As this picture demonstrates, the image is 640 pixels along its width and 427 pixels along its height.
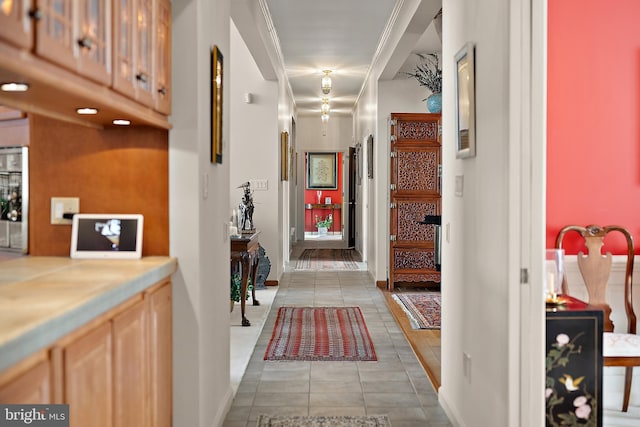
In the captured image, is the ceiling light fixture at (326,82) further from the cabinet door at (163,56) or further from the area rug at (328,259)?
the cabinet door at (163,56)

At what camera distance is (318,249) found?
41.2ft

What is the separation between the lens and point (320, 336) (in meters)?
5.07

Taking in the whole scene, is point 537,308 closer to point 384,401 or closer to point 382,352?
point 384,401

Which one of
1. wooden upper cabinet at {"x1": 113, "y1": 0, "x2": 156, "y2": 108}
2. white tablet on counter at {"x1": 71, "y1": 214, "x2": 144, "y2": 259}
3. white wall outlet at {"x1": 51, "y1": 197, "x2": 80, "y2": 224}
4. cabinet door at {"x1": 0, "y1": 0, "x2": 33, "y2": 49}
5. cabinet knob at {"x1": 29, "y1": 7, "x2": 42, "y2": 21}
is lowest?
white tablet on counter at {"x1": 71, "y1": 214, "x2": 144, "y2": 259}

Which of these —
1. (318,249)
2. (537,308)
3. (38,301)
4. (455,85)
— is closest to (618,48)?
(455,85)

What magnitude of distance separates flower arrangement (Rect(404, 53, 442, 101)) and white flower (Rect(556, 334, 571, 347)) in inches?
182

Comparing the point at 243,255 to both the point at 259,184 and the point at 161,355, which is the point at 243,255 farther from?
the point at 161,355

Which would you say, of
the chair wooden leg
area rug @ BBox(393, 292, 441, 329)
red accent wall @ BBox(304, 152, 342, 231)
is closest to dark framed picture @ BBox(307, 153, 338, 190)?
red accent wall @ BBox(304, 152, 342, 231)

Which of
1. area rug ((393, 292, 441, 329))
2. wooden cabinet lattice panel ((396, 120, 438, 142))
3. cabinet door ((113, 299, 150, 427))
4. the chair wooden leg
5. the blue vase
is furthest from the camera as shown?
wooden cabinet lattice panel ((396, 120, 438, 142))

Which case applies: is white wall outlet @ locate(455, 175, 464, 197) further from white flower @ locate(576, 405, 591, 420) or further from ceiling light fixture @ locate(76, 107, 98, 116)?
ceiling light fixture @ locate(76, 107, 98, 116)

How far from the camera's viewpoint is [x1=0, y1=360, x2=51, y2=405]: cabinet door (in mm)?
1224

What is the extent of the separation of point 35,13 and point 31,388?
839 mm

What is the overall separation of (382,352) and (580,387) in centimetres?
219

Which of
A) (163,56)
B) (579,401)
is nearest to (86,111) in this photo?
(163,56)
